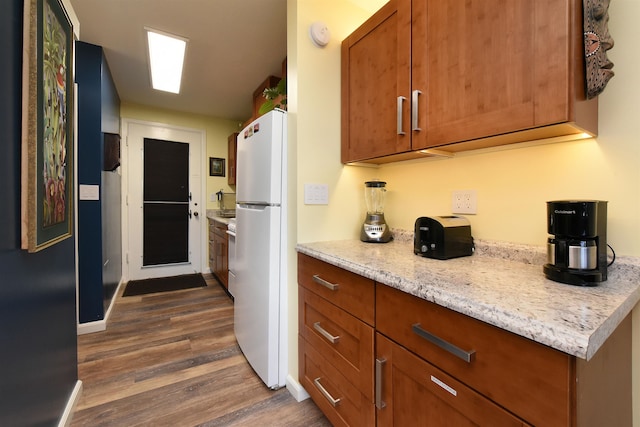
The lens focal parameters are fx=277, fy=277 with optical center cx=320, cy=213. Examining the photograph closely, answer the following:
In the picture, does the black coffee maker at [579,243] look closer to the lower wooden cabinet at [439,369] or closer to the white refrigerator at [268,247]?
the lower wooden cabinet at [439,369]

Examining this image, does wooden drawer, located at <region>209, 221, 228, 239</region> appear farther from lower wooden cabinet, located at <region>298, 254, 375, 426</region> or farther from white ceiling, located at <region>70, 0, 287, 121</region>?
lower wooden cabinet, located at <region>298, 254, 375, 426</region>

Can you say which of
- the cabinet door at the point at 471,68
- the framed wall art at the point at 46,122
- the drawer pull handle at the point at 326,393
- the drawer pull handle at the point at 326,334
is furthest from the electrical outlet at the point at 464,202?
the framed wall art at the point at 46,122

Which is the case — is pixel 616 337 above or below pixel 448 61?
below

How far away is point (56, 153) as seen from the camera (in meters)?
1.13

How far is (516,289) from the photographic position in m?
0.77

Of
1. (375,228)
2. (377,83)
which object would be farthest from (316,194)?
(377,83)

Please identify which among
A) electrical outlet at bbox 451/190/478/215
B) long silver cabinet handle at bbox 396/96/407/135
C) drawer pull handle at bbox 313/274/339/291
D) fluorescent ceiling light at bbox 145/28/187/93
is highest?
fluorescent ceiling light at bbox 145/28/187/93

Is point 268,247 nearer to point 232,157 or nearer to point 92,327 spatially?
point 92,327

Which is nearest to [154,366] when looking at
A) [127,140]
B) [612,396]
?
[612,396]

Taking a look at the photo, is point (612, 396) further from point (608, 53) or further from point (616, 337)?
point (608, 53)

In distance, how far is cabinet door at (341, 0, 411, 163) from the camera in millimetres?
1290

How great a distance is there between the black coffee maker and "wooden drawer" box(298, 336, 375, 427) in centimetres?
80

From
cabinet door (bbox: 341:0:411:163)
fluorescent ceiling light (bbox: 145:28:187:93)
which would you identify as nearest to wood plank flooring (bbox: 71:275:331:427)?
cabinet door (bbox: 341:0:411:163)

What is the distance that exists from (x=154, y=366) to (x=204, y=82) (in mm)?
2744
